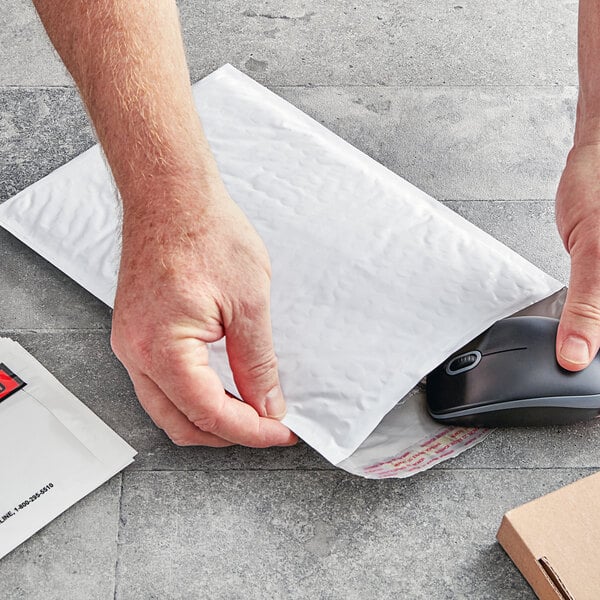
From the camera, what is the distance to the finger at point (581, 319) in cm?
88

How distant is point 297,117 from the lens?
1.23 meters

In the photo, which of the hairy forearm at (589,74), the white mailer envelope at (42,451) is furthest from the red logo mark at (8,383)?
the hairy forearm at (589,74)

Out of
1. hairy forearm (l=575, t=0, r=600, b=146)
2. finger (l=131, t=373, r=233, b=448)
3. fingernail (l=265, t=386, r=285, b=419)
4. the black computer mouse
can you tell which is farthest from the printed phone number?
hairy forearm (l=575, t=0, r=600, b=146)

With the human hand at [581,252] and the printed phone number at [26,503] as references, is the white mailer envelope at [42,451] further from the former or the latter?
the human hand at [581,252]

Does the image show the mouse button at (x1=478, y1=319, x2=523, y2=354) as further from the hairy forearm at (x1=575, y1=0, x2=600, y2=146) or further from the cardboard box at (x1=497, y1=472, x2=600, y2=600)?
the hairy forearm at (x1=575, y1=0, x2=600, y2=146)

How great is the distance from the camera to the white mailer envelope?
0.87 meters

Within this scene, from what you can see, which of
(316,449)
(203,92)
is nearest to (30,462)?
(316,449)

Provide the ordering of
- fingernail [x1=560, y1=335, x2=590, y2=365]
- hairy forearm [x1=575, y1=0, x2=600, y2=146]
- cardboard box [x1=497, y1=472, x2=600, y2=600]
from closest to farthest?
cardboard box [x1=497, y1=472, x2=600, y2=600] → fingernail [x1=560, y1=335, x2=590, y2=365] → hairy forearm [x1=575, y1=0, x2=600, y2=146]

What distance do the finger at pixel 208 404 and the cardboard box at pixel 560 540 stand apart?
0.25 m

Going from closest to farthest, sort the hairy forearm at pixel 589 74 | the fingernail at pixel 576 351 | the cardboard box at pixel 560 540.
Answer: the cardboard box at pixel 560 540 < the fingernail at pixel 576 351 < the hairy forearm at pixel 589 74

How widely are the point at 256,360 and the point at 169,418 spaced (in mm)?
104

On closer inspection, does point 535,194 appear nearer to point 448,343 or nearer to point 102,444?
point 448,343

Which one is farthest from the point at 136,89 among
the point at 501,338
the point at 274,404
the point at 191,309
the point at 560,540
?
the point at 560,540

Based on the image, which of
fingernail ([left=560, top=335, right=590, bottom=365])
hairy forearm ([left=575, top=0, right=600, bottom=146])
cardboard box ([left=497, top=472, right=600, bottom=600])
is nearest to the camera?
cardboard box ([left=497, top=472, right=600, bottom=600])
